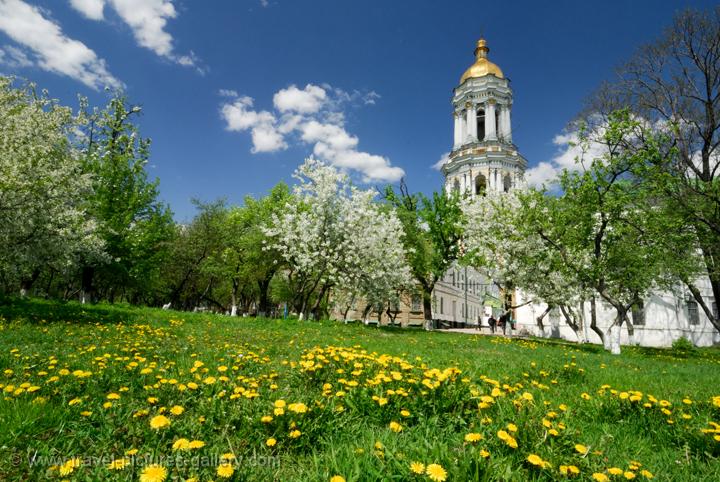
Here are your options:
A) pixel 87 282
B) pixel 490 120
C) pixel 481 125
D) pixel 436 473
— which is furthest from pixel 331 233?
pixel 481 125

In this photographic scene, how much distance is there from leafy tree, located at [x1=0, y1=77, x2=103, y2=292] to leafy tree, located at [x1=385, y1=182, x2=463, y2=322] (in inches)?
865

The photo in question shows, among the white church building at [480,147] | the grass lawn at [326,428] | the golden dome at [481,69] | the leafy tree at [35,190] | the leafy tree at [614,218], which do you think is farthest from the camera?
the golden dome at [481,69]

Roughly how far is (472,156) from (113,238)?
2061 inches

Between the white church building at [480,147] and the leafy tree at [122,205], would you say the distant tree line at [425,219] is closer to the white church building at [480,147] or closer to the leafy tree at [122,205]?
the leafy tree at [122,205]

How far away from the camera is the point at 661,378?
352 inches

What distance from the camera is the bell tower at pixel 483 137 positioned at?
2530 inches

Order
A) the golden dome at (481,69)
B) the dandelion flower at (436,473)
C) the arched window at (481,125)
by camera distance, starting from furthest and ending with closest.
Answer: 1. the arched window at (481,125)
2. the golden dome at (481,69)
3. the dandelion flower at (436,473)

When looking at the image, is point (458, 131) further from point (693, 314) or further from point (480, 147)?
point (693, 314)

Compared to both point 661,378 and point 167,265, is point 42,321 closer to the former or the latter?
point 661,378

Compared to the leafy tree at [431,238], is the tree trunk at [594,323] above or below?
below

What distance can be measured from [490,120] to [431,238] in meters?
40.3

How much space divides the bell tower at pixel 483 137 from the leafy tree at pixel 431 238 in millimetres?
31304

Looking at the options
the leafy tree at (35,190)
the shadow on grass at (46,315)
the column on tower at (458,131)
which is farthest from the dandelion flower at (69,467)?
the column on tower at (458,131)

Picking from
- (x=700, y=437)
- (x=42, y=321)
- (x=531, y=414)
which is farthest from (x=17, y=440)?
(x=42, y=321)
